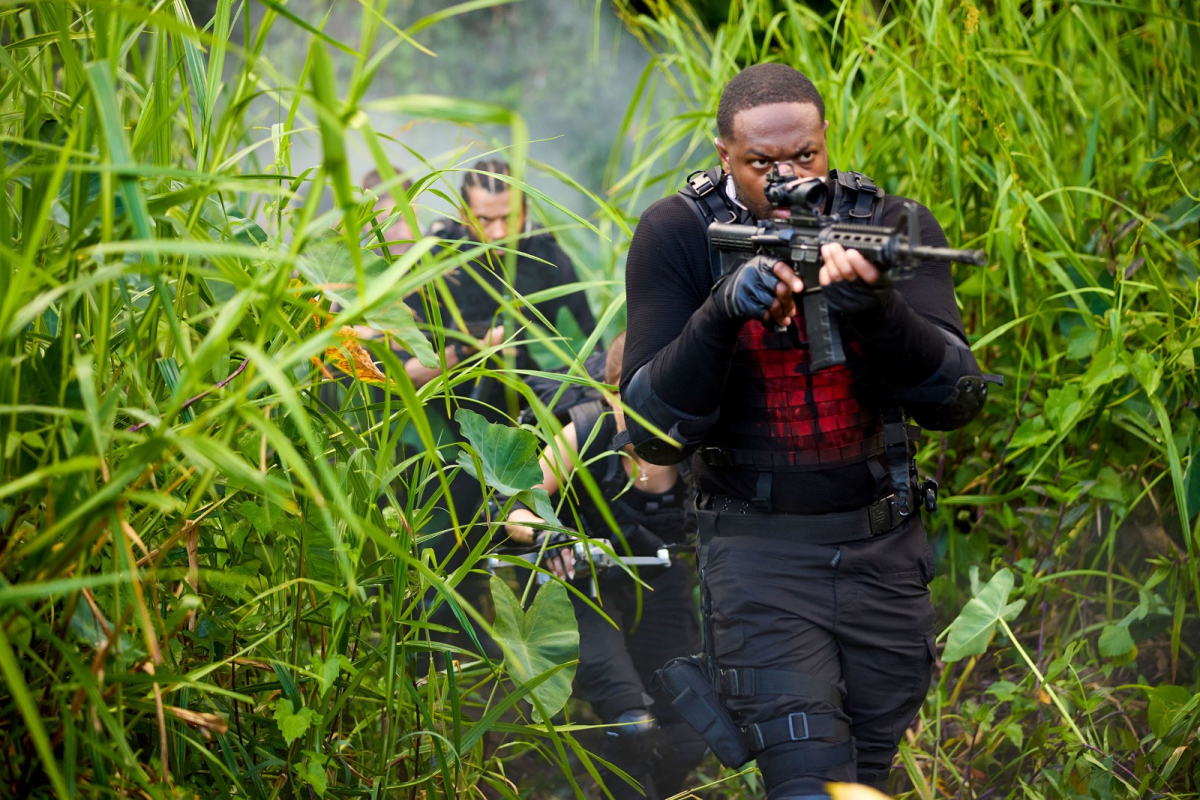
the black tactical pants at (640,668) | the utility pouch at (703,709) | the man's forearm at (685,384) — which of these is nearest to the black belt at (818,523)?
the man's forearm at (685,384)

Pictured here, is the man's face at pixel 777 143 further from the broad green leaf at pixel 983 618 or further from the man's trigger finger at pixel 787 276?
the broad green leaf at pixel 983 618

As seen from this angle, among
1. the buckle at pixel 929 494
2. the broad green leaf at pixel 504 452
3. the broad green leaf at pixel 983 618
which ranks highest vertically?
the broad green leaf at pixel 504 452

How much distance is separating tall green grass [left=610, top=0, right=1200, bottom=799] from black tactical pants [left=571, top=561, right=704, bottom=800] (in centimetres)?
68

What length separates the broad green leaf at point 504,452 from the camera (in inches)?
69.4

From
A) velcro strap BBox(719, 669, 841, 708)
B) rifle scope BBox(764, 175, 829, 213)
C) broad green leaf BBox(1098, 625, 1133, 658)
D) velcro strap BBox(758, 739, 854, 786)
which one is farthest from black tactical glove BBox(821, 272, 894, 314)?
broad green leaf BBox(1098, 625, 1133, 658)

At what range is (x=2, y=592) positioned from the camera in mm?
1028

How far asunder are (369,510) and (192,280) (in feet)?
1.50

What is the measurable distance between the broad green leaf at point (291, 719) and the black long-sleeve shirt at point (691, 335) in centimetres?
80

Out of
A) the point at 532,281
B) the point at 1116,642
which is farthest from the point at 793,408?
the point at 532,281

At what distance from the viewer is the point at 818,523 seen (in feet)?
6.46

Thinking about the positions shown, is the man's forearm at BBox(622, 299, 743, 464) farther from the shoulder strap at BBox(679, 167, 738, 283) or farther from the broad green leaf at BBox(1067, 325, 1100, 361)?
the broad green leaf at BBox(1067, 325, 1100, 361)

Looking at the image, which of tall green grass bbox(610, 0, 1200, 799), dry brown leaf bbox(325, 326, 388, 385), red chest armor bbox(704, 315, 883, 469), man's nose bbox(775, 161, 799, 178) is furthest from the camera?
tall green grass bbox(610, 0, 1200, 799)

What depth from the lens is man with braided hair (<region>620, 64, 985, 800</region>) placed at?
187 cm

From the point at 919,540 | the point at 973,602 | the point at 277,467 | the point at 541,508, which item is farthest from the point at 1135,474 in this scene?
the point at 277,467
